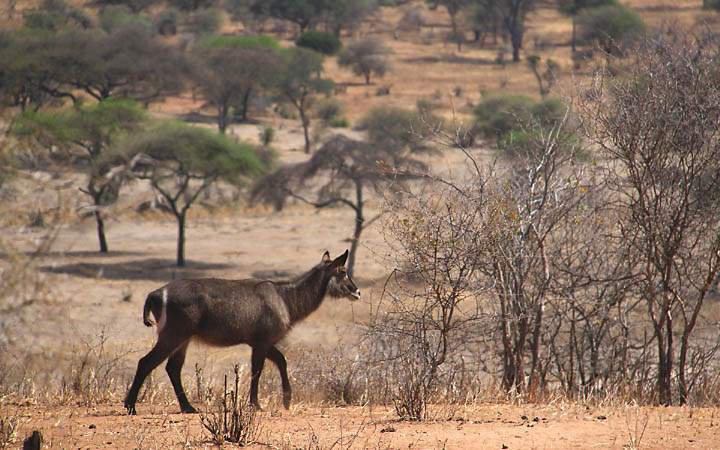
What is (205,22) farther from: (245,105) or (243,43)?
(245,105)

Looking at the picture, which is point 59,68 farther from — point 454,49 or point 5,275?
point 5,275

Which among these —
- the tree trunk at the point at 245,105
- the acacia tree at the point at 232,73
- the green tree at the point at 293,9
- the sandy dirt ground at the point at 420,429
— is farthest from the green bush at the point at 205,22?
the sandy dirt ground at the point at 420,429

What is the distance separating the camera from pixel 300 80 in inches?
1993

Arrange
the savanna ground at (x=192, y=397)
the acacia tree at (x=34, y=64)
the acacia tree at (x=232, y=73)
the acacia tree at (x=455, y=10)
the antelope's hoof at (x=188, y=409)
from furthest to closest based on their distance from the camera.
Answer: the acacia tree at (x=455, y=10), the acacia tree at (x=232, y=73), the acacia tree at (x=34, y=64), the antelope's hoof at (x=188, y=409), the savanna ground at (x=192, y=397)

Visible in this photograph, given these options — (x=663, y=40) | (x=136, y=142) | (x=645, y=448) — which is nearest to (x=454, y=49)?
(x=136, y=142)

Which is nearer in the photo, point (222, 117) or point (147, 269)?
point (147, 269)

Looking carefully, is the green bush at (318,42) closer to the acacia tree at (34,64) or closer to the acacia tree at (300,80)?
the acacia tree at (300,80)

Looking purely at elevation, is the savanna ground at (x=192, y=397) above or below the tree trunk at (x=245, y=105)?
below

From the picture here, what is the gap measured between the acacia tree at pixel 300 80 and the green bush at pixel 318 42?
7833 mm

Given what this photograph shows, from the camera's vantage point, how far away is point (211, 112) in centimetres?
5241

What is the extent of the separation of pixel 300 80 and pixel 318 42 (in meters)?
11.0

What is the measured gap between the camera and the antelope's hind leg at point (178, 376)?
7.96m

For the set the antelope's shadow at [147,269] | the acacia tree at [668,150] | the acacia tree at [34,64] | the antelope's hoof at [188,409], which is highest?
the acacia tree at [34,64]

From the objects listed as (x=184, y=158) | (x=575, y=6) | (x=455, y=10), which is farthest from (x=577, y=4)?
(x=184, y=158)
